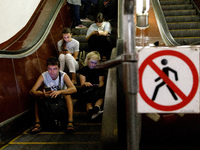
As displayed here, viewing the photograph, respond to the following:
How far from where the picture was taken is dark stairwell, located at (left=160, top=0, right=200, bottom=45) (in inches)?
232

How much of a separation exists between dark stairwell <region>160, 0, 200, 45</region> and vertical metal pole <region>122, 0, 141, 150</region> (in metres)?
→ 4.99

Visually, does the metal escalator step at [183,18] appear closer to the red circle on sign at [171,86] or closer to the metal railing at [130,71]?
the red circle on sign at [171,86]

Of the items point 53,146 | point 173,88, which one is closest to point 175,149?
point 173,88

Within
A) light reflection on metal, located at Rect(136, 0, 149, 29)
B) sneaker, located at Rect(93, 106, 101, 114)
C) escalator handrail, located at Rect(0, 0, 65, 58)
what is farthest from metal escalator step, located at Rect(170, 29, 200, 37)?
sneaker, located at Rect(93, 106, 101, 114)

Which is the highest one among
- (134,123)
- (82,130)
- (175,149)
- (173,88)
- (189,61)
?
(189,61)

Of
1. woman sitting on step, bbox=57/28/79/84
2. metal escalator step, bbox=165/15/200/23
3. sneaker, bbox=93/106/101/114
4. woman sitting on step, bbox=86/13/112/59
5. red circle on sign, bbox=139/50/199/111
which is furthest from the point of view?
metal escalator step, bbox=165/15/200/23

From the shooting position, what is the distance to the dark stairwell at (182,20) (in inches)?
232

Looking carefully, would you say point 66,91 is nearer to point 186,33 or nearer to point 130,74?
point 130,74

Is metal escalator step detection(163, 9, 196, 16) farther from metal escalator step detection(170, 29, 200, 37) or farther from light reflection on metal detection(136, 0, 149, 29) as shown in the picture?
light reflection on metal detection(136, 0, 149, 29)

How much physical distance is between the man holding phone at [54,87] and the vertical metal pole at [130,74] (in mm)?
2052

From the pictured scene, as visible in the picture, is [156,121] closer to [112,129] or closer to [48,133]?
[112,129]

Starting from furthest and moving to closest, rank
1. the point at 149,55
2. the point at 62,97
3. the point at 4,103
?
the point at 62,97 → the point at 4,103 → the point at 149,55

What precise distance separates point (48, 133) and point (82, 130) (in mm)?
449

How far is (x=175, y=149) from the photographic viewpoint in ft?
6.21
